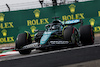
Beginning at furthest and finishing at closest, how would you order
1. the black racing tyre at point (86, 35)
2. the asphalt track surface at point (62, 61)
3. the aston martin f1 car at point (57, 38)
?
1. the black racing tyre at point (86, 35)
2. the aston martin f1 car at point (57, 38)
3. the asphalt track surface at point (62, 61)

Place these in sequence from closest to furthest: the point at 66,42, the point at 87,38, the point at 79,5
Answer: the point at 66,42, the point at 87,38, the point at 79,5

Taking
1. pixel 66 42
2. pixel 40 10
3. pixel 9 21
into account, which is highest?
pixel 40 10

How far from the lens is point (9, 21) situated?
35.7ft

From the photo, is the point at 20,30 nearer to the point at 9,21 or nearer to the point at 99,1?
the point at 9,21

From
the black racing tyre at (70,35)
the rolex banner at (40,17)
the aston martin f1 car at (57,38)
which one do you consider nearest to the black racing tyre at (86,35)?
the aston martin f1 car at (57,38)

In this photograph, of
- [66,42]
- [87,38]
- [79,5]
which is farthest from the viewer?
[79,5]

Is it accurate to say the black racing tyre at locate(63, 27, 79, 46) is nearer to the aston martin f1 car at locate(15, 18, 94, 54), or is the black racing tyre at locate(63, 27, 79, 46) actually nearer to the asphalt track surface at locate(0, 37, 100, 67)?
the aston martin f1 car at locate(15, 18, 94, 54)

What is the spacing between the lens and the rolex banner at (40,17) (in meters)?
10.7

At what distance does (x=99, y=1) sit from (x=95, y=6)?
424 millimetres

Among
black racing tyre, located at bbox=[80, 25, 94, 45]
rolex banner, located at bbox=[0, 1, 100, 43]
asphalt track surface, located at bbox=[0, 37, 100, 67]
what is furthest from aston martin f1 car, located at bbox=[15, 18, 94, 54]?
rolex banner, located at bbox=[0, 1, 100, 43]

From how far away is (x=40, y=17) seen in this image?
10.9 m

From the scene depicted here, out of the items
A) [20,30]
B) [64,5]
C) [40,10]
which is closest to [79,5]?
[64,5]

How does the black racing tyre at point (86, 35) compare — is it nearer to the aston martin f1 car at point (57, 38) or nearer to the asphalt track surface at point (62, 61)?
the aston martin f1 car at point (57, 38)

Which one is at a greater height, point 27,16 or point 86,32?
point 27,16
